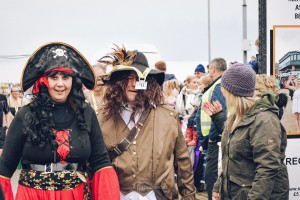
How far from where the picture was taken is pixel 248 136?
4.32 meters

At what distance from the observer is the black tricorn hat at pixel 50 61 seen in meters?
4.14

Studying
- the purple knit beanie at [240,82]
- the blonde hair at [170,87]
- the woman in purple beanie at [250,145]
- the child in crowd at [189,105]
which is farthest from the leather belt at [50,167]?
the blonde hair at [170,87]

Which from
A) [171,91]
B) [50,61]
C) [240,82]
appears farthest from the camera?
[171,91]

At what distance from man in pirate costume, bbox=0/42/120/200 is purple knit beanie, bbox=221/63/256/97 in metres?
1.05

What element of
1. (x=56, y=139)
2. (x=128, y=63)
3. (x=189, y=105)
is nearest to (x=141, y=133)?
(x=128, y=63)

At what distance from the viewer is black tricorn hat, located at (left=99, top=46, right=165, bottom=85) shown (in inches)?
176

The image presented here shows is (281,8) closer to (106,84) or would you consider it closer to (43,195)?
(106,84)

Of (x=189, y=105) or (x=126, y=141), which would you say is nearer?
(x=126, y=141)

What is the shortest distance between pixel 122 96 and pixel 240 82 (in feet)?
2.90

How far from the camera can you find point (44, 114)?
4.05 metres

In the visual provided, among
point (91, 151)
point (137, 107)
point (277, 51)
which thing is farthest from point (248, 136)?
point (277, 51)

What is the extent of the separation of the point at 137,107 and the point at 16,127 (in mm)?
912

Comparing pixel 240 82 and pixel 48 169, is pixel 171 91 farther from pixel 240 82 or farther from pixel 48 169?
pixel 48 169

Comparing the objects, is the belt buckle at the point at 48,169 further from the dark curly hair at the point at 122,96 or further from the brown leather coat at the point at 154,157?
the dark curly hair at the point at 122,96
